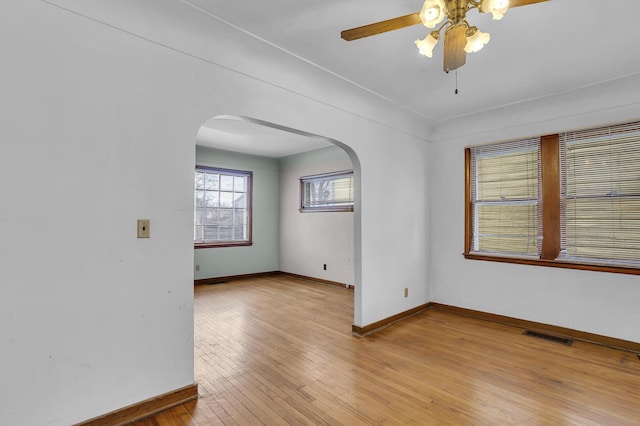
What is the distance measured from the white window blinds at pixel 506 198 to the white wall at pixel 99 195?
3.05m

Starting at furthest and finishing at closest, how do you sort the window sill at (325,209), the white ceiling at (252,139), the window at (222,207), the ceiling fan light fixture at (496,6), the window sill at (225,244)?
the window at (222,207) → the window sill at (225,244) → the window sill at (325,209) → the white ceiling at (252,139) → the ceiling fan light fixture at (496,6)

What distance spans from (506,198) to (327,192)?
3163 millimetres

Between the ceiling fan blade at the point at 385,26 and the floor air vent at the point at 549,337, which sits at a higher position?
the ceiling fan blade at the point at 385,26

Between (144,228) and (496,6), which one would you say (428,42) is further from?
(144,228)

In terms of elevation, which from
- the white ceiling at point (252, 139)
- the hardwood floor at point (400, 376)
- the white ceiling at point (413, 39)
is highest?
the white ceiling at point (252, 139)

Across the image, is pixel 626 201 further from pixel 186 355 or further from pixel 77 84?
pixel 77 84

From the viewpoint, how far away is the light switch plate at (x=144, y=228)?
6.29 feet

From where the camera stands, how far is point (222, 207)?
20.6 ft

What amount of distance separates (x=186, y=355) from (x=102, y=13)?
2.19 metres

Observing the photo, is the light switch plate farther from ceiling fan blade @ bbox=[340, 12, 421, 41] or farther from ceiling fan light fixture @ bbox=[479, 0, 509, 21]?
ceiling fan light fixture @ bbox=[479, 0, 509, 21]

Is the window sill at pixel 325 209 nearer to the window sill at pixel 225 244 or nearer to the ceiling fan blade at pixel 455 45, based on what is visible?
the window sill at pixel 225 244

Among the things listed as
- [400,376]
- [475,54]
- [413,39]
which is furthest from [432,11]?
[400,376]

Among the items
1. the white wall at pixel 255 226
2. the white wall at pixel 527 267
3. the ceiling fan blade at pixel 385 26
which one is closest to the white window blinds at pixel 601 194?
the white wall at pixel 527 267

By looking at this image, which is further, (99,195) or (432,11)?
(99,195)
